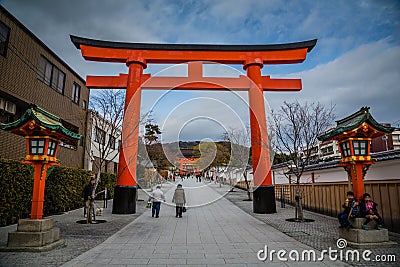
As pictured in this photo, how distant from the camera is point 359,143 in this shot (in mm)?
7023

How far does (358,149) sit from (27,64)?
44.7 feet

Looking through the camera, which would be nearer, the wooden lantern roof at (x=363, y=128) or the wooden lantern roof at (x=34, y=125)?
the wooden lantern roof at (x=34, y=125)

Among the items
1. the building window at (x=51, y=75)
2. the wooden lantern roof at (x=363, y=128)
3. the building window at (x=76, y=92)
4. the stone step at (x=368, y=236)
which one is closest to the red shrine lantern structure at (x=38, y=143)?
the wooden lantern roof at (x=363, y=128)

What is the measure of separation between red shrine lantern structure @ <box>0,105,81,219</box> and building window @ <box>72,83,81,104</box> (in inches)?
442

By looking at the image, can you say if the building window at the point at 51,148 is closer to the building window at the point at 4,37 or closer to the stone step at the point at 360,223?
the building window at the point at 4,37

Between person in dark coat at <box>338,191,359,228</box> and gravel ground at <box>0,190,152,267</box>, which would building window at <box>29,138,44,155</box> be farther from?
person in dark coat at <box>338,191,359,228</box>

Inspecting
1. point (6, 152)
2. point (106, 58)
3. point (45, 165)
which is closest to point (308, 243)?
point (45, 165)

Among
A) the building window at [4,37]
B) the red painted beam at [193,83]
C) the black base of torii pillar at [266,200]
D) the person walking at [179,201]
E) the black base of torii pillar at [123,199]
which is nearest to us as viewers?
the building window at [4,37]

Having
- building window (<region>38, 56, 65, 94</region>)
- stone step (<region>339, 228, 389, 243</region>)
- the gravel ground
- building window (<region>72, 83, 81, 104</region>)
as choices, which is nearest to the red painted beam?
building window (<region>38, 56, 65, 94</region>)

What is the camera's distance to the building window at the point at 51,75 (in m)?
13.6

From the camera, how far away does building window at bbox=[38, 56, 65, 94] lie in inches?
535

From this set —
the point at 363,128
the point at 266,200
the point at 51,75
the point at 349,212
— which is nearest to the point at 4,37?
the point at 51,75

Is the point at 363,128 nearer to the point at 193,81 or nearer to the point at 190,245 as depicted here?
the point at 190,245

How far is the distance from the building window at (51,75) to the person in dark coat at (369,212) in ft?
47.8
